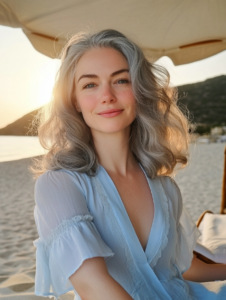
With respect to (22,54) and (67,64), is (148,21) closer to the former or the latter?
(67,64)

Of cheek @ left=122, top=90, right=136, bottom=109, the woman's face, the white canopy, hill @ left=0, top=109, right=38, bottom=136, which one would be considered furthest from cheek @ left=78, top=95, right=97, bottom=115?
hill @ left=0, top=109, right=38, bottom=136

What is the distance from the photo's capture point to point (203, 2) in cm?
307

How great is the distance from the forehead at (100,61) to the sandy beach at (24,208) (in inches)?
25.0

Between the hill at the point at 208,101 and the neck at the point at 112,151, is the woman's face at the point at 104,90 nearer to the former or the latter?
the neck at the point at 112,151

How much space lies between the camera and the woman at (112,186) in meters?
0.95

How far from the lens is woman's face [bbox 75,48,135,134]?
3.86ft

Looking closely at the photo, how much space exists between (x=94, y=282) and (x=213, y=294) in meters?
0.57

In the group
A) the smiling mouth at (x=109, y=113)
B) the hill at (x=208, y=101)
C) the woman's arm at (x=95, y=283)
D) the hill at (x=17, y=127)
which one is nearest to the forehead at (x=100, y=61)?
the smiling mouth at (x=109, y=113)

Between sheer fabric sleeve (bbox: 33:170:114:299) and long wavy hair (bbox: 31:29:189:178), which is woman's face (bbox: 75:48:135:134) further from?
sheer fabric sleeve (bbox: 33:170:114:299)

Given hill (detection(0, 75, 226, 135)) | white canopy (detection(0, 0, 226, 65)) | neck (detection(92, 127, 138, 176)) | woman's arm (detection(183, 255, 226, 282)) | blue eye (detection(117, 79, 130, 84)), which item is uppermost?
hill (detection(0, 75, 226, 135))

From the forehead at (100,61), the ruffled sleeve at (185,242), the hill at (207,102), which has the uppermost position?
the hill at (207,102)

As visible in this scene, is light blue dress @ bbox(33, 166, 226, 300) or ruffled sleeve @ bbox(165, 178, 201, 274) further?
ruffled sleeve @ bbox(165, 178, 201, 274)

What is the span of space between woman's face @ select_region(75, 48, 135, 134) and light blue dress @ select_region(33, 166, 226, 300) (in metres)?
0.18

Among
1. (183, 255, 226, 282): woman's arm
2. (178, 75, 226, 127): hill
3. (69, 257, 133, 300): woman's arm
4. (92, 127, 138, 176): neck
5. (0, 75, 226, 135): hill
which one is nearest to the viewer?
(69, 257, 133, 300): woman's arm
